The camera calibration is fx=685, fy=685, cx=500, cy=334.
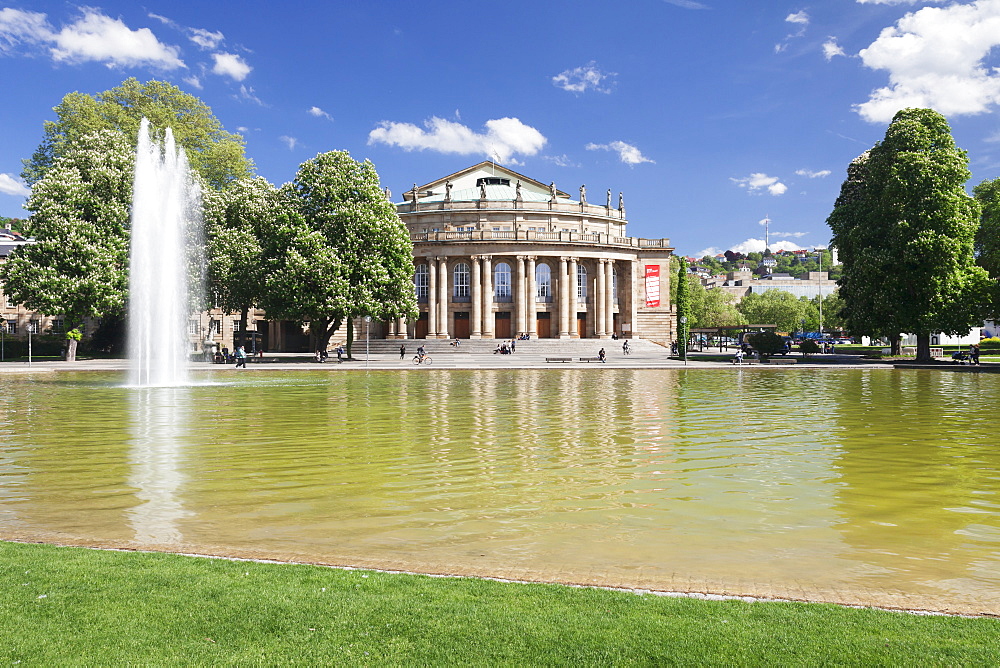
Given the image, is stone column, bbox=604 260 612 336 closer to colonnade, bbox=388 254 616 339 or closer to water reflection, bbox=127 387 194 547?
colonnade, bbox=388 254 616 339

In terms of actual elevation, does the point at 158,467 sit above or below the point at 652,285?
below

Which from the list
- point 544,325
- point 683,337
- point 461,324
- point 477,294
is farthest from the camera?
point 544,325

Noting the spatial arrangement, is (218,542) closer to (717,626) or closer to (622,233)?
(717,626)

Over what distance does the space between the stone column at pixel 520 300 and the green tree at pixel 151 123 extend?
110 ft

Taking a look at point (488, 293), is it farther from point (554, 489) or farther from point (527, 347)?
point (554, 489)

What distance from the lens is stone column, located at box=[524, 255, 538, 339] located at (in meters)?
85.6

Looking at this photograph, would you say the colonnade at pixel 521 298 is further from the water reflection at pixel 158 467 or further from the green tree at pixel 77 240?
the water reflection at pixel 158 467

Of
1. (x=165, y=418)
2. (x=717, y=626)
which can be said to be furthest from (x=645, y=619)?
(x=165, y=418)

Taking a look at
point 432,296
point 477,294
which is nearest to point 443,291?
point 432,296

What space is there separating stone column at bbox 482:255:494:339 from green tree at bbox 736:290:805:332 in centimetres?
6265

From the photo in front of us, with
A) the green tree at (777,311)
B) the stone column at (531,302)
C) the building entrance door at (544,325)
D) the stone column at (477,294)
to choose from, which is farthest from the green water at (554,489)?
the green tree at (777,311)

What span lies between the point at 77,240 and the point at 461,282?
147 ft

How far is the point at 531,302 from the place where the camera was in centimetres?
8625

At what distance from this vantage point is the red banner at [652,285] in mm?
92312
